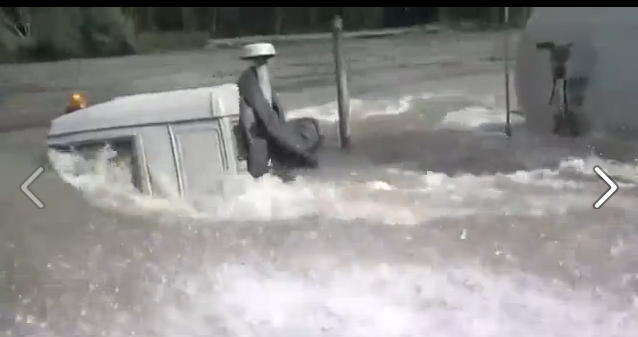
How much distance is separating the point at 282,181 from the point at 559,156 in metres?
0.48

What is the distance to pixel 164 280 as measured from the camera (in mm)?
1158

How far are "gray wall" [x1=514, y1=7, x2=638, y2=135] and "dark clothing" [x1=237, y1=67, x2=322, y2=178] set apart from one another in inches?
14.8

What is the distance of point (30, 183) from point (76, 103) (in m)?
0.16

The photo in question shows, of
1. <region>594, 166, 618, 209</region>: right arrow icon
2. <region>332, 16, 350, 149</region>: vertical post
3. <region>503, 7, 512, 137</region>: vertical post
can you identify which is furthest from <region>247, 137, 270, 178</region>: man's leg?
<region>594, 166, 618, 209</region>: right arrow icon

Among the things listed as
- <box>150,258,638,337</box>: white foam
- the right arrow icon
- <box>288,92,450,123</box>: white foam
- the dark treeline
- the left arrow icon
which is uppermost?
the dark treeline

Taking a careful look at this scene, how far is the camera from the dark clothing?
1.14 meters

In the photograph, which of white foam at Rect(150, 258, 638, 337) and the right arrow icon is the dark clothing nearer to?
white foam at Rect(150, 258, 638, 337)

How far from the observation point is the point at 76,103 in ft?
3.73

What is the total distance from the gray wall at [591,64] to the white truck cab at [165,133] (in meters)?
0.51

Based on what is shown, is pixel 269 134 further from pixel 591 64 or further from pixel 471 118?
pixel 591 64

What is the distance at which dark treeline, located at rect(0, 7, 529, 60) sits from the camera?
1.11m

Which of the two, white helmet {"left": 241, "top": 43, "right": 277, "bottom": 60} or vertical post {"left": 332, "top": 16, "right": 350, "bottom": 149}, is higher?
white helmet {"left": 241, "top": 43, "right": 277, "bottom": 60}

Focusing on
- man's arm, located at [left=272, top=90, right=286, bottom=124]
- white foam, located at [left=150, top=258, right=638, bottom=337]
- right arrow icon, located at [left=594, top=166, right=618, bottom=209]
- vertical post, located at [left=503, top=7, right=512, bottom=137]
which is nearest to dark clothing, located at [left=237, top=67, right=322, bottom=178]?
man's arm, located at [left=272, top=90, right=286, bottom=124]

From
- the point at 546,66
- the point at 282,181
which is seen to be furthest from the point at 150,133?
the point at 546,66
